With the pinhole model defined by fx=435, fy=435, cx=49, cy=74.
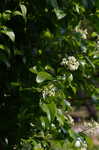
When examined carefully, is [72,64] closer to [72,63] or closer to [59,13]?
[72,63]

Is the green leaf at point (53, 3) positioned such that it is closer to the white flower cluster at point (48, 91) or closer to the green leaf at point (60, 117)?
the white flower cluster at point (48, 91)

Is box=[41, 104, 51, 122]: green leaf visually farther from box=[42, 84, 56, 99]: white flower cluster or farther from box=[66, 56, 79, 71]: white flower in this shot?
box=[66, 56, 79, 71]: white flower

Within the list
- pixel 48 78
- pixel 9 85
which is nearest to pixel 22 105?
pixel 9 85

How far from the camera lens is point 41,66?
2.50m

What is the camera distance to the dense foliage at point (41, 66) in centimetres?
244

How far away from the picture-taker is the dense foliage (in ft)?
7.99

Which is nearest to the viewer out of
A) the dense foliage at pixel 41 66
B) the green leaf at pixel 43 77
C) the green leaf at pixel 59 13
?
the green leaf at pixel 43 77

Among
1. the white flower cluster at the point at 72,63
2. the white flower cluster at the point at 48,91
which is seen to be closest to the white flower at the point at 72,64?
the white flower cluster at the point at 72,63

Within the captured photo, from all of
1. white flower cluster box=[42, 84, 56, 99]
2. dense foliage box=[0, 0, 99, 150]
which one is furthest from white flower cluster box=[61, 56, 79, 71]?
white flower cluster box=[42, 84, 56, 99]

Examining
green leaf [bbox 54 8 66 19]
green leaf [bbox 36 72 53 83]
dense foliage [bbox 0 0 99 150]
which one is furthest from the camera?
green leaf [bbox 54 8 66 19]

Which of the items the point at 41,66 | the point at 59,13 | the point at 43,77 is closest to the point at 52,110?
the point at 43,77

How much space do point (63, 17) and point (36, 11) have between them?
20cm

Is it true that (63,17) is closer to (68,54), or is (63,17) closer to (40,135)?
(68,54)

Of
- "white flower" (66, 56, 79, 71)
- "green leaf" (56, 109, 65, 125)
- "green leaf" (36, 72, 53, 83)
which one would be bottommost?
"green leaf" (56, 109, 65, 125)
